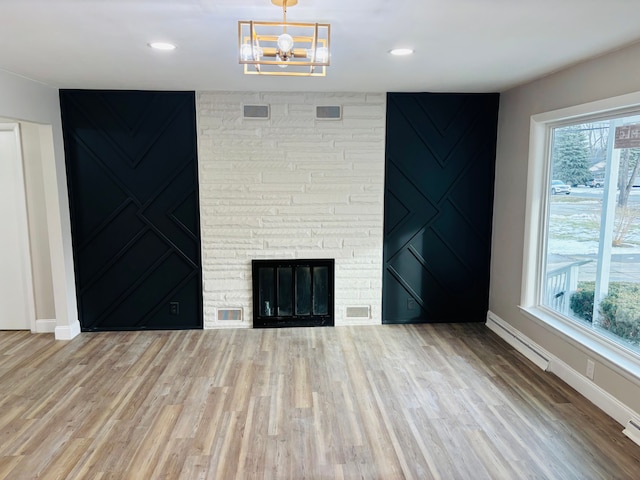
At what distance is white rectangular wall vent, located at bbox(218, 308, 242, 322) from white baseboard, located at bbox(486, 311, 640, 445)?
269 centimetres

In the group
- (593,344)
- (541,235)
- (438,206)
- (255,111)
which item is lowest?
(593,344)

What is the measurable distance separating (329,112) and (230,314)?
7.80 feet

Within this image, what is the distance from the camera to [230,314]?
477 centimetres

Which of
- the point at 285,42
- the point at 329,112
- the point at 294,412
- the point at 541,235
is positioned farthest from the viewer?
the point at 329,112

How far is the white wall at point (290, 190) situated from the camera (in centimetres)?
452

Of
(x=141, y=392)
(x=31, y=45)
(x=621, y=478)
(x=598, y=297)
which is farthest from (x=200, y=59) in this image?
(x=621, y=478)

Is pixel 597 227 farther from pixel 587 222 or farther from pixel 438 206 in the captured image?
pixel 438 206

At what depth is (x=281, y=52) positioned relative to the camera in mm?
1919

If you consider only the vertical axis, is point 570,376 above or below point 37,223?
below

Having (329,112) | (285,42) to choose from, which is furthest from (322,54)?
(329,112)

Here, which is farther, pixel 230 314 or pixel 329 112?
pixel 230 314

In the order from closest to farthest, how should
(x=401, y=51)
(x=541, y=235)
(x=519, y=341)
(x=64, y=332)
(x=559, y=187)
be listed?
(x=401, y=51)
(x=559, y=187)
(x=541, y=235)
(x=519, y=341)
(x=64, y=332)

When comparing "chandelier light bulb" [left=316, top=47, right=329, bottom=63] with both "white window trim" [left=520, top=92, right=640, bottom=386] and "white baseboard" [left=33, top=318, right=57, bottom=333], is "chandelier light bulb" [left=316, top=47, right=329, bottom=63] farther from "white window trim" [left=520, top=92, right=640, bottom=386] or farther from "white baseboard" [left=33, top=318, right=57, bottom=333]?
"white baseboard" [left=33, top=318, right=57, bottom=333]

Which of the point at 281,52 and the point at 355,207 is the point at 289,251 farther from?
the point at 281,52
